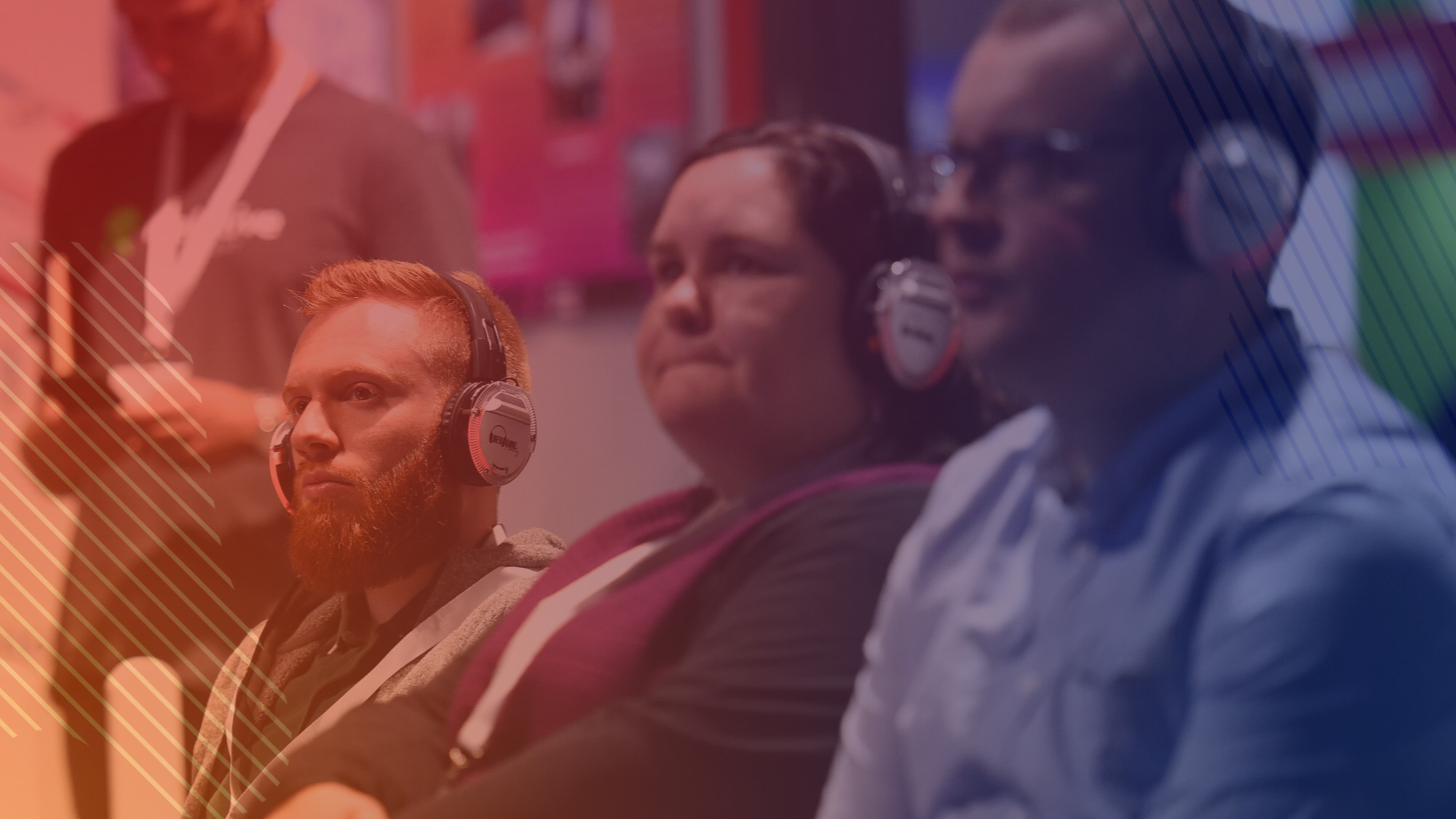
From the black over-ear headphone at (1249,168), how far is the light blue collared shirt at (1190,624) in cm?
11

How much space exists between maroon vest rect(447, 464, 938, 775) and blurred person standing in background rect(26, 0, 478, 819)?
0.44m

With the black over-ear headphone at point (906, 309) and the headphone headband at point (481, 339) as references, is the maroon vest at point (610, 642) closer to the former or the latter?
the black over-ear headphone at point (906, 309)

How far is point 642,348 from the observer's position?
1.67 m

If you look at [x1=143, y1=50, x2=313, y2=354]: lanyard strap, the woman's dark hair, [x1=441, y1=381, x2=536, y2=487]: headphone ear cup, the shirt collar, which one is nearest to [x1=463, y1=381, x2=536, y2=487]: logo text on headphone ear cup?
[x1=441, y1=381, x2=536, y2=487]: headphone ear cup

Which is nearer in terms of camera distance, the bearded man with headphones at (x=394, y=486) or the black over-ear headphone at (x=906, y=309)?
the black over-ear headphone at (x=906, y=309)

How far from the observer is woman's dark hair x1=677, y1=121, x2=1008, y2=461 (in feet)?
4.88

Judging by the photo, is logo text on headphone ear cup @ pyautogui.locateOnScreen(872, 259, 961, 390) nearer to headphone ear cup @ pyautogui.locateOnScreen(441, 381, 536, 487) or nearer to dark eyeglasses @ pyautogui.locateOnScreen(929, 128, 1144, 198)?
dark eyeglasses @ pyautogui.locateOnScreen(929, 128, 1144, 198)

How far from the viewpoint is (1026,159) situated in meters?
1.39

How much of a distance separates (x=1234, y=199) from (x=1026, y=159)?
8.2 inches

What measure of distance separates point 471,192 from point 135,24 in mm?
564

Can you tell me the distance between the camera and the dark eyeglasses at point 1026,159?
53.7 inches

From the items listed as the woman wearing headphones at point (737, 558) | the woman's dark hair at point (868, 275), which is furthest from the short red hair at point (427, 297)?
the woman's dark hair at point (868, 275)

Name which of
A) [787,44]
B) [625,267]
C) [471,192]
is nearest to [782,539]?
[625,267]

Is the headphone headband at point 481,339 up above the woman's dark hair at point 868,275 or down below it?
above
